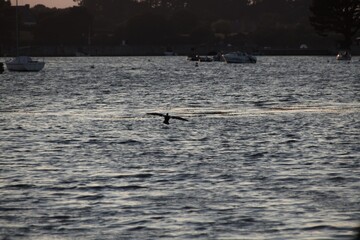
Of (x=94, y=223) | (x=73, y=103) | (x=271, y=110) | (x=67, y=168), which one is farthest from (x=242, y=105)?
(x=94, y=223)

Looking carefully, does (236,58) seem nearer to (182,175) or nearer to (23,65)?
(23,65)

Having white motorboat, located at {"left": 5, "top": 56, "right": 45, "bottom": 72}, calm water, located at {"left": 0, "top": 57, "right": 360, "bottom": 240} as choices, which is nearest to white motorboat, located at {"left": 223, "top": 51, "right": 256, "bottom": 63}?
white motorboat, located at {"left": 5, "top": 56, "right": 45, "bottom": 72}

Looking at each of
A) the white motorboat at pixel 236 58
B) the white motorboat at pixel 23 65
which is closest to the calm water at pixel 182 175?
the white motorboat at pixel 23 65

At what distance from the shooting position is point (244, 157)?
111 feet

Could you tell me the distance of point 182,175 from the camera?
2964 cm

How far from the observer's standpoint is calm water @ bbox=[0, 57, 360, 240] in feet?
74.2

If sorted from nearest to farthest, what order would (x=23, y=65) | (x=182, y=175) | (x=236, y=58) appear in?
(x=182, y=175)
(x=23, y=65)
(x=236, y=58)

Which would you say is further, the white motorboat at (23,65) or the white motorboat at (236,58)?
the white motorboat at (236,58)

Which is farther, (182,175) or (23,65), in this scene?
(23,65)

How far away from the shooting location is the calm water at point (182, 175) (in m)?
22.6

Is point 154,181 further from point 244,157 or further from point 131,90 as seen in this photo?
point 131,90

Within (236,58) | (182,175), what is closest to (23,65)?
(236,58)

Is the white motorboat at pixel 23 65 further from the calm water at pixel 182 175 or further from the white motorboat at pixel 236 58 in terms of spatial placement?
the calm water at pixel 182 175

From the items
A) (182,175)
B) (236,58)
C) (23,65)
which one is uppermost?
(182,175)
